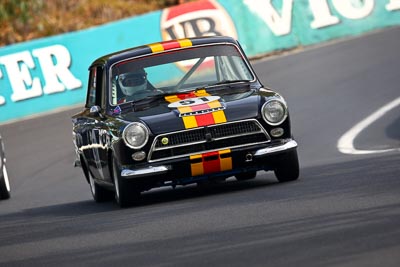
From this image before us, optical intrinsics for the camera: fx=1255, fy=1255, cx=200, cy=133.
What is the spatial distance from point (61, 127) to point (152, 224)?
12.6 m

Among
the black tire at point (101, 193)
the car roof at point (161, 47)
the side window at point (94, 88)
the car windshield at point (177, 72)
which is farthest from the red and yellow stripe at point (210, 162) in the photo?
the black tire at point (101, 193)

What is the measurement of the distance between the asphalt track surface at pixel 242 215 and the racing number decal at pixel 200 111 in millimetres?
647

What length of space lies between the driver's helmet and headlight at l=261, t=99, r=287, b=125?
4.39 feet

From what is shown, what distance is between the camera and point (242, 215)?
8.79 meters

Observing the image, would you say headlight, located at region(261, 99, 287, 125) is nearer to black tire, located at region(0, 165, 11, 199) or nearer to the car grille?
the car grille

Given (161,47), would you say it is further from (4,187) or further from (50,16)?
(50,16)

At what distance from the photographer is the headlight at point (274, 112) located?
1056cm

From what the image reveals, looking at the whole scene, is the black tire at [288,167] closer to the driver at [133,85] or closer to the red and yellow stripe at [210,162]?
the red and yellow stripe at [210,162]

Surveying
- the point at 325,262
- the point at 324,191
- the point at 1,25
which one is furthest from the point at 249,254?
the point at 1,25

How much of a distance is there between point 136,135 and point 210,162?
66 cm

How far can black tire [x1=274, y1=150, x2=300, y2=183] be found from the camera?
10.8 meters

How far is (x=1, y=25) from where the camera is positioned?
3481cm

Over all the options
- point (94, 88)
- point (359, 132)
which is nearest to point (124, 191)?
point (94, 88)

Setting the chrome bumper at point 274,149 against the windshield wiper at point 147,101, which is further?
the windshield wiper at point 147,101
